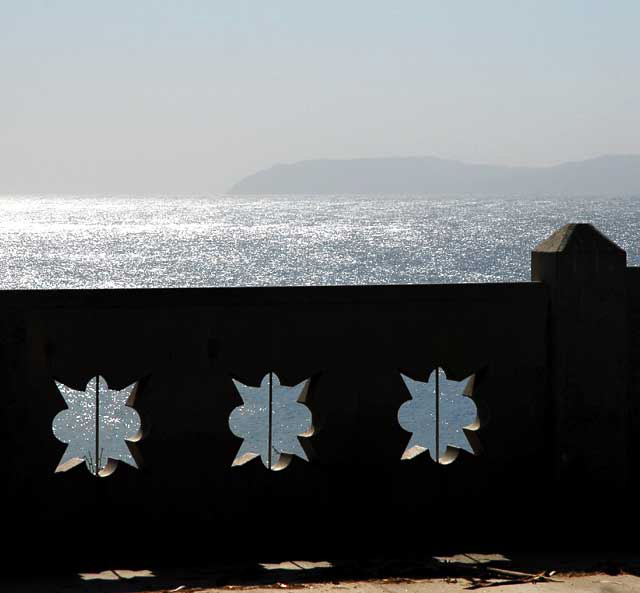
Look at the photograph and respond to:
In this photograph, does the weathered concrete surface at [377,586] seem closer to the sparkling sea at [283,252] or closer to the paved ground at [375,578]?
the paved ground at [375,578]

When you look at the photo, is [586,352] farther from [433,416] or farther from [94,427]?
[94,427]

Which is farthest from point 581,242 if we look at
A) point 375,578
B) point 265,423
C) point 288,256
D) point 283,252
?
point 283,252

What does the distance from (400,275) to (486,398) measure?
295ft

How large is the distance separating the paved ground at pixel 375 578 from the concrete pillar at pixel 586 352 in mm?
716

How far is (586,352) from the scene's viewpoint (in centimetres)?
749

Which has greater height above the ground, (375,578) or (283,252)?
(283,252)

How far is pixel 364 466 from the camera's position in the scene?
7.27 metres

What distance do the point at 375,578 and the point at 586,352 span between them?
216 cm

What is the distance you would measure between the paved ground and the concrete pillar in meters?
0.72

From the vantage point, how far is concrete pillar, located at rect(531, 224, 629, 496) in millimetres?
7465

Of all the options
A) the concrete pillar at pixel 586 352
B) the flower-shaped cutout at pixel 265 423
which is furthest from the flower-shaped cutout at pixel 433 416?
the concrete pillar at pixel 586 352

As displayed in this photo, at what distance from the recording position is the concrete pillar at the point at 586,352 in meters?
7.46

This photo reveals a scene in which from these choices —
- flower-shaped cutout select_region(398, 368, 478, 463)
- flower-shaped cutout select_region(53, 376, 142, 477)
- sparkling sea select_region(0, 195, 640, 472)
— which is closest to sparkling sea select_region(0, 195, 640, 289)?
sparkling sea select_region(0, 195, 640, 472)

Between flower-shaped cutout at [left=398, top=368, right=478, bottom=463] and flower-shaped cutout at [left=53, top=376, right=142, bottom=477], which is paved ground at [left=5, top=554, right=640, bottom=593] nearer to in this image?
flower-shaped cutout at [left=398, top=368, right=478, bottom=463]
